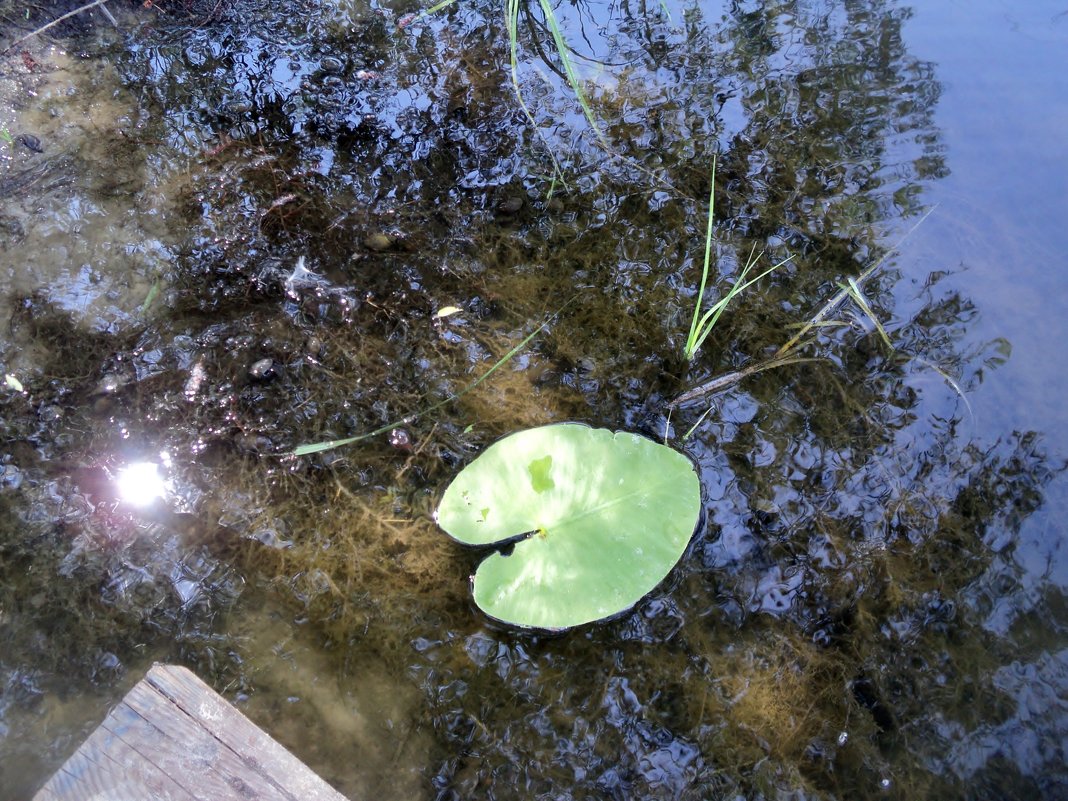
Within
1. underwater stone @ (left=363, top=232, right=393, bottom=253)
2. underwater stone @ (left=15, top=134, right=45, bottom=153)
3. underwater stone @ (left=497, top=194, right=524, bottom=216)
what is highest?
underwater stone @ (left=15, top=134, right=45, bottom=153)

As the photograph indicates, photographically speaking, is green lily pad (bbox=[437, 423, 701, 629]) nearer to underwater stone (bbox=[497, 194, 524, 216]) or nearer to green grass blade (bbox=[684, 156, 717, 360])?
green grass blade (bbox=[684, 156, 717, 360])

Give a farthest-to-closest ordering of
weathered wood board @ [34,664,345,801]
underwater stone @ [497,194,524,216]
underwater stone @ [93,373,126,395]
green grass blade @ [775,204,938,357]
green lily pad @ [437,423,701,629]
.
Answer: underwater stone @ [497,194,524,216], green grass blade @ [775,204,938,357], underwater stone @ [93,373,126,395], green lily pad @ [437,423,701,629], weathered wood board @ [34,664,345,801]

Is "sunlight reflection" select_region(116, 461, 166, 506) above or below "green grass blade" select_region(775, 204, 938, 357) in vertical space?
above

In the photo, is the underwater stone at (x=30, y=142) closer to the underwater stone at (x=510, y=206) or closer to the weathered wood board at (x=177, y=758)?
the underwater stone at (x=510, y=206)

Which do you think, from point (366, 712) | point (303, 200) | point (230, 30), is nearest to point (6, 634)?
point (366, 712)

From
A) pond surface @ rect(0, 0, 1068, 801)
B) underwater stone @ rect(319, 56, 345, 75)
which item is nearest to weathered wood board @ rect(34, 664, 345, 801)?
pond surface @ rect(0, 0, 1068, 801)

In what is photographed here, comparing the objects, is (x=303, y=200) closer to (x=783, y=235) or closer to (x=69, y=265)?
(x=69, y=265)
